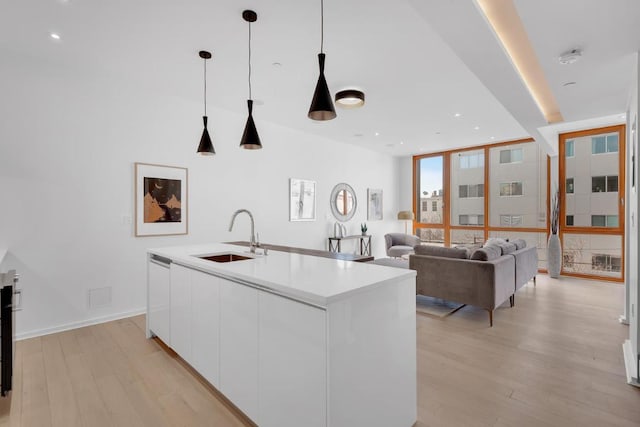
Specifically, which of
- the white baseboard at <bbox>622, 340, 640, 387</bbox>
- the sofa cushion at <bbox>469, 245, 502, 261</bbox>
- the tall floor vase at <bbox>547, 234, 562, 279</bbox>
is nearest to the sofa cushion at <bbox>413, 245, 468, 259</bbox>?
the sofa cushion at <bbox>469, 245, 502, 261</bbox>

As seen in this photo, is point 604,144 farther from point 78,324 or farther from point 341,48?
point 78,324

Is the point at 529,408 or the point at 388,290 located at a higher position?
the point at 388,290

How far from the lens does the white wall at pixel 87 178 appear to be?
3.00m

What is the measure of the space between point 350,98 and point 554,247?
4.97m

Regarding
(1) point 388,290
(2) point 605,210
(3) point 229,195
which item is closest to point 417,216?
(2) point 605,210

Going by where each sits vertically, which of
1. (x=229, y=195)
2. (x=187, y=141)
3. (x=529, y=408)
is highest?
(x=187, y=141)

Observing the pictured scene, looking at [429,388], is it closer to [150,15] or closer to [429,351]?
[429,351]

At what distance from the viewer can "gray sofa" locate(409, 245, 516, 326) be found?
3320 mm

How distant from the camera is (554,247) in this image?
568cm

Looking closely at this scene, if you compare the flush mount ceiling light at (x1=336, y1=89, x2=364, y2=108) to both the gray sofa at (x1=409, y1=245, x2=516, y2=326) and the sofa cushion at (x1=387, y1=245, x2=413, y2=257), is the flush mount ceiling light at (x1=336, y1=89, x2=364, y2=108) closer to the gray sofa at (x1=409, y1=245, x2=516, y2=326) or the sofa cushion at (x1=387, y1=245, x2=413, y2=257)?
the gray sofa at (x1=409, y1=245, x2=516, y2=326)

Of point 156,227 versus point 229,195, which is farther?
point 229,195

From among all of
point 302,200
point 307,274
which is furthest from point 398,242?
point 307,274

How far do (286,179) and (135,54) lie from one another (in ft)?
9.44

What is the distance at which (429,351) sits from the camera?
2758mm
